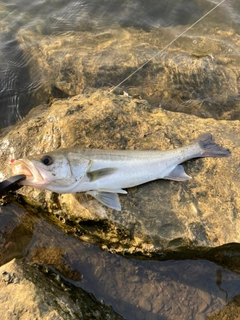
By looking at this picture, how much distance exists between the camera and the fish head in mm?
4195

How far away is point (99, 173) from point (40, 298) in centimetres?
182

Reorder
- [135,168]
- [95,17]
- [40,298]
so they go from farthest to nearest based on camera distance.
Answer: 1. [95,17]
2. [135,168]
3. [40,298]

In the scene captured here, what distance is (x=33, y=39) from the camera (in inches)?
364

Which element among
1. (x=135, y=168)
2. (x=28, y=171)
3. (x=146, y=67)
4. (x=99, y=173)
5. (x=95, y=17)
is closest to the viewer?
(x=28, y=171)

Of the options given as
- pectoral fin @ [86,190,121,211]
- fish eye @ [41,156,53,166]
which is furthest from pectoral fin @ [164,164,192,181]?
fish eye @ [41,156,53,166]

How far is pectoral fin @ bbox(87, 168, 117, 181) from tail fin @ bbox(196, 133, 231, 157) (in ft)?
5.32

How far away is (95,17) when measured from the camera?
10055mm

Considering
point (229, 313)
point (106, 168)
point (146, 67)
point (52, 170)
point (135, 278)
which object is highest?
point (52, 170)

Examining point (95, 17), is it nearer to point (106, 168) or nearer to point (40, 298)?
point (106, 168)

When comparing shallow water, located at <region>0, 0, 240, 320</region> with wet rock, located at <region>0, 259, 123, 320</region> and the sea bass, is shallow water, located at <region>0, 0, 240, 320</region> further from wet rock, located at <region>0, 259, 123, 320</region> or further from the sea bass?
the sea bass

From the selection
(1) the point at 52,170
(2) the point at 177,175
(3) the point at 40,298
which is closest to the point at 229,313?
(2) the point at 177,175

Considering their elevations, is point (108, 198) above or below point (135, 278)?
above

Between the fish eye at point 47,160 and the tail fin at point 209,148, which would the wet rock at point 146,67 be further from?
the fish eye at point 47,160

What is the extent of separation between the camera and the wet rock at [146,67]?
7670 mm
